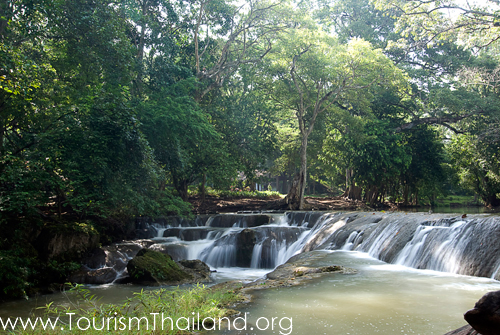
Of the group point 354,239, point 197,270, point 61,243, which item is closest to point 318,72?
point 354,239

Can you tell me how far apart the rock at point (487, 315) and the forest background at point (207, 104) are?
9.23 meters

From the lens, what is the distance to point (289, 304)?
531 centimetres

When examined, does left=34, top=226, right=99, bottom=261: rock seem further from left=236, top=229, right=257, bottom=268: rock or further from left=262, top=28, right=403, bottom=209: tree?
left=262, top=28, right=403, bottom=209: tree

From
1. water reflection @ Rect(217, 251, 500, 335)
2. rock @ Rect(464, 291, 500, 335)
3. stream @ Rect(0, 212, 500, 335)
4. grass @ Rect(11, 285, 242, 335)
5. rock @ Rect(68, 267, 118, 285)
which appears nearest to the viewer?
rock @ Rect(464, 291, 500, 335)

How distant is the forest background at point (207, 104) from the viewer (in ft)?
35.6

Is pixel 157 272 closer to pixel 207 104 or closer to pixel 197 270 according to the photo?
pixel 197 270

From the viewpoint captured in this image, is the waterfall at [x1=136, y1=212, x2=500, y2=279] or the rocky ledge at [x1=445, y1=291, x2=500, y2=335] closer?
the rocky ledge at [x1=445, y1=291, x2=500, y2=335]

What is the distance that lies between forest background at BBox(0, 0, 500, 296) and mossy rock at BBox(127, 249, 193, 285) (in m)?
A: 2.18

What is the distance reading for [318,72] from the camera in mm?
20125

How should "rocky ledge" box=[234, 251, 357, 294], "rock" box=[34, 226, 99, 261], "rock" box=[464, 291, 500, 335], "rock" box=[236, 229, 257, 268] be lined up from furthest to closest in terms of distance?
"rock" box=[236, 229, 257, 268], "rock" box=[34, 226, 99, 261], "rocky ledge" box=[234, 251, 357, 294], "rock" box=[464, 291, 500, 335]

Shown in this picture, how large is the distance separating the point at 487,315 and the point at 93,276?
10.4 meters

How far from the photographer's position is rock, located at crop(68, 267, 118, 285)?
415 inches

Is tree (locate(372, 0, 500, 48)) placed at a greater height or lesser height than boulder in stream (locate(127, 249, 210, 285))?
greater

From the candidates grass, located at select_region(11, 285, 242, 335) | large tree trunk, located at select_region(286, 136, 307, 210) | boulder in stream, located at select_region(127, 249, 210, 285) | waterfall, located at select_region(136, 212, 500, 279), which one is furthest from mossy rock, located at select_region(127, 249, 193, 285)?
large tree trunk, located at select_region(286, 136, 307, 210)
